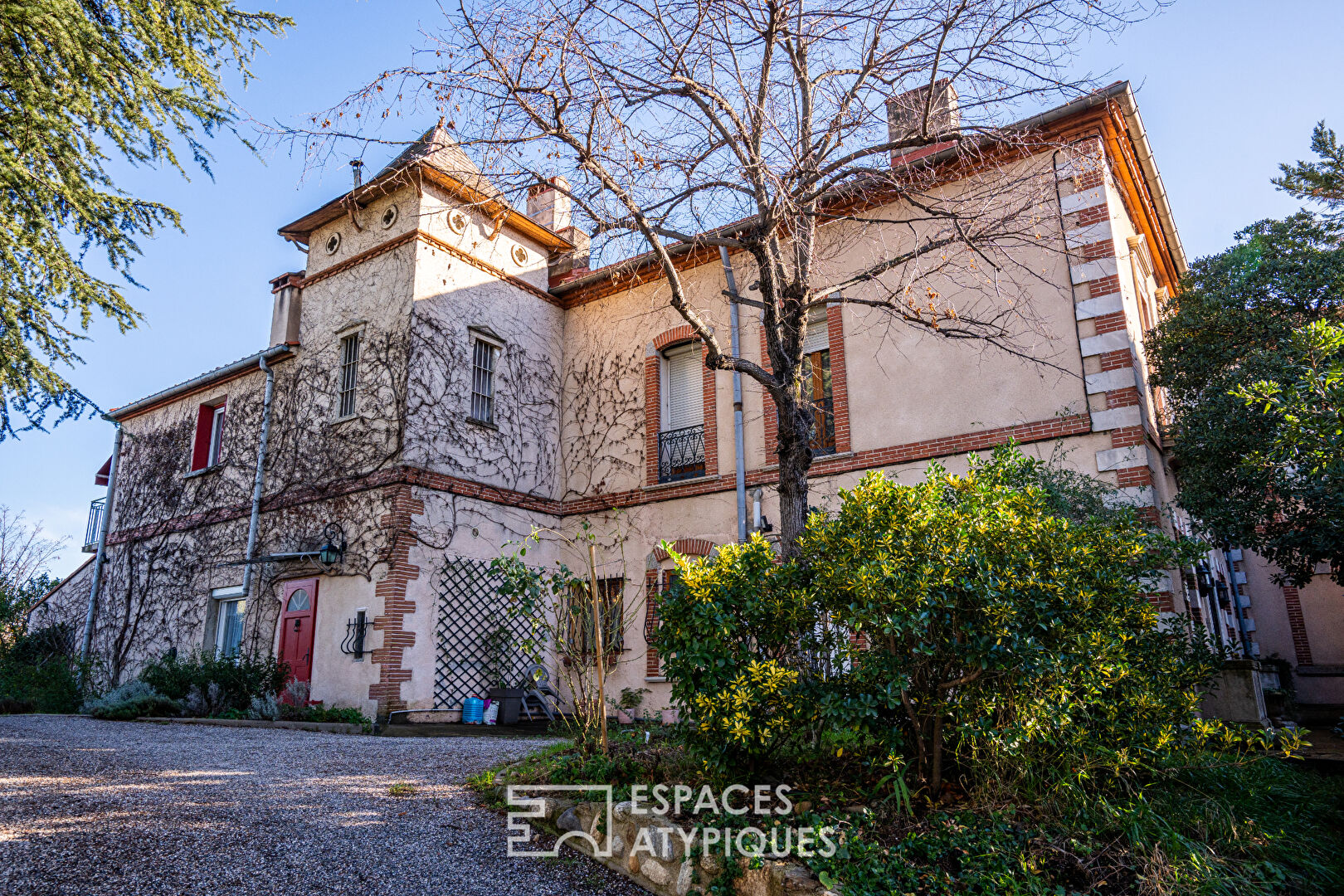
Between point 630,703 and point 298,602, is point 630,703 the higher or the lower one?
the lower one

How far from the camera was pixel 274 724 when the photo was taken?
30.6ft

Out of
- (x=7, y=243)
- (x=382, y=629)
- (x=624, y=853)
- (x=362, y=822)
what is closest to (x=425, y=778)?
(x=362, y=822)

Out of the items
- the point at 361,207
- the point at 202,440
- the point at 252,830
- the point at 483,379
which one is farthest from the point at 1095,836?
the point at 202,440

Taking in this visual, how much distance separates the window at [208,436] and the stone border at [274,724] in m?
5.27

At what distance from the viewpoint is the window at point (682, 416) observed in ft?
37.0

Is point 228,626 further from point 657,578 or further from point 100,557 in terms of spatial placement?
point 657,578

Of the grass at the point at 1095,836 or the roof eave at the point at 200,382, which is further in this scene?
the roof eave at the point at 200,382

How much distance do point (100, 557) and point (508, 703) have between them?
9819 millimetres

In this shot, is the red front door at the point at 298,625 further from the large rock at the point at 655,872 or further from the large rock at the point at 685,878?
the large rock at the point at 685,878

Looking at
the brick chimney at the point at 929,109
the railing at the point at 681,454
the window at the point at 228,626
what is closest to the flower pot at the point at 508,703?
the railing at the point at 681,454

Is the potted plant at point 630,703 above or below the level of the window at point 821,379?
below

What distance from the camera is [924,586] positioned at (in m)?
3.59

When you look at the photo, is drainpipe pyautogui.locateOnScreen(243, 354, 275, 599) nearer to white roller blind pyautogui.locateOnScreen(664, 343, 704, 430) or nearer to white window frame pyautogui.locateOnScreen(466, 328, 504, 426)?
white window frame pyautogui.locateOnScreen(466, 328, 504, 426)

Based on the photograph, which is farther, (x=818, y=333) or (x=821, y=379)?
(x=818, y=333)
